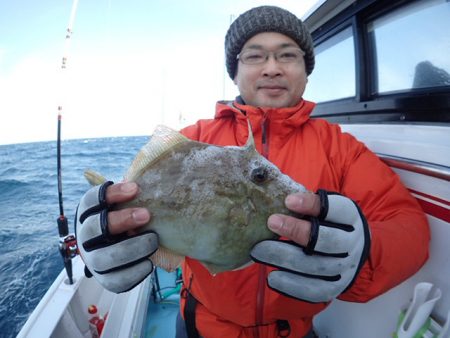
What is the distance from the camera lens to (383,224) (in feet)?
4.73

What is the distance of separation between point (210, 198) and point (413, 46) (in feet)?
8.02

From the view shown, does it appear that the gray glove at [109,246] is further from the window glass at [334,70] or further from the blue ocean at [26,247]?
the window glass at [334,70]

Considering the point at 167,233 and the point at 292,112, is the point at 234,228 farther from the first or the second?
the point at 292,112

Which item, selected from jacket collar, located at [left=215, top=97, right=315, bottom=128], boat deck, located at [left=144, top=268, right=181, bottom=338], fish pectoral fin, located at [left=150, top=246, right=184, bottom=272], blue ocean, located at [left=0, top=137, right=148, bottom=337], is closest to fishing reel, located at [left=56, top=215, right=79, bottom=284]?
blue ocean, located at [left=0, top=137, right=148, bottom=337]

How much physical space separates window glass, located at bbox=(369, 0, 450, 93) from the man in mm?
843

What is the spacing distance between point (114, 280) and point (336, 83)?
3720mm

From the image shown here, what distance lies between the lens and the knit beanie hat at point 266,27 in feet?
7.43

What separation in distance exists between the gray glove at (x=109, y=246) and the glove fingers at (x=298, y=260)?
515 mm

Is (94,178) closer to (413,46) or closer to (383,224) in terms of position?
(383,224)

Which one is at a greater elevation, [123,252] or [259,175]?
[259,175]

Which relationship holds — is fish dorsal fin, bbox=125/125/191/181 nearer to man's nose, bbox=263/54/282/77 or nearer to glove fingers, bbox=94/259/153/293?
glove fingers, bbox=94/259/153/293

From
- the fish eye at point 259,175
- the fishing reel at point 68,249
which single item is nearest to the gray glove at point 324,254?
the fish eye at point 259,175

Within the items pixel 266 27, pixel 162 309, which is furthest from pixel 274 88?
pixel 162 309

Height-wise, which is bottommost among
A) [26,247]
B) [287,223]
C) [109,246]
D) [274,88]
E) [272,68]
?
[26,247]
